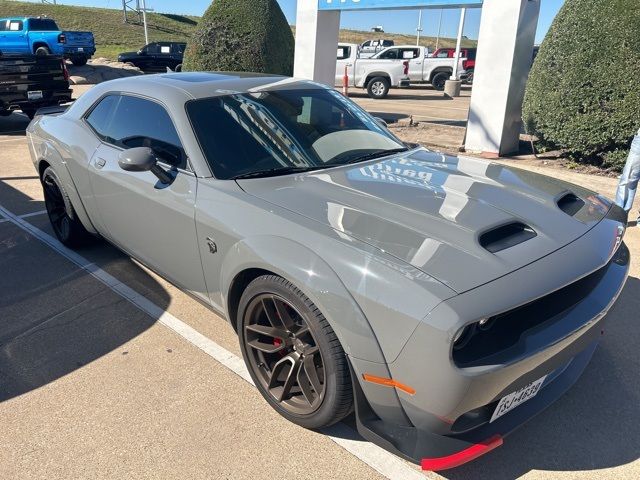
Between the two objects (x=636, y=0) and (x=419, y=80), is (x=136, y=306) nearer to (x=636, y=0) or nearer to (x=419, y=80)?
(x=636, y=0)

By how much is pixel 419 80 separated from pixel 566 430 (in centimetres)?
2215

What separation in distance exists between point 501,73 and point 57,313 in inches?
294

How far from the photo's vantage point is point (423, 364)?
1867 mm

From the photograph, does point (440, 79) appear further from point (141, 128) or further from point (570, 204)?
point (570, 204)

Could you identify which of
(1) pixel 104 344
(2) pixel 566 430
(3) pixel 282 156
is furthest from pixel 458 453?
(1) pixel 104 344

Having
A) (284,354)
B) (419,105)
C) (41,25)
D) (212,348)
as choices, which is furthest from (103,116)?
(41,25)

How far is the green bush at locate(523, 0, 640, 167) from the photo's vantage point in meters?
6.84

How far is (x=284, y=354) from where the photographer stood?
2572 mm

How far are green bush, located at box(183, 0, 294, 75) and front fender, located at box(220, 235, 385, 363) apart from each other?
9.45 meters

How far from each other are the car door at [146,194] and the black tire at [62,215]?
0.57 m

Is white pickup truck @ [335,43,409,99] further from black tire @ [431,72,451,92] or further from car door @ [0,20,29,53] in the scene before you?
car door @ [0,20,29,53]

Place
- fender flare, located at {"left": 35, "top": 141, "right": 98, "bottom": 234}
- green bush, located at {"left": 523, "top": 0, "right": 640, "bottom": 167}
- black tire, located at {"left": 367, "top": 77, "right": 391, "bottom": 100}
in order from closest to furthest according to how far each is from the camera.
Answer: fender flare, located at {"left": 35, "top": 141, "right": 98, "bottom": 234}, green bush, located at {"left": 523, "top": 0, "right": 640, "bottom": 167}, black tire, located at {"left": 367, "top": 77, "right": 391, "bottom": 100}

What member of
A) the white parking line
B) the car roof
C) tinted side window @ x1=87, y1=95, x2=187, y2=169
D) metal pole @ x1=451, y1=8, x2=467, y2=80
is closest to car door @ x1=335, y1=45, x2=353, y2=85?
metal pole @ x1=451, y1=8, x2=467, y2=80

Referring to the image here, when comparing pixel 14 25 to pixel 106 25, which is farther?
pixel 106 25
